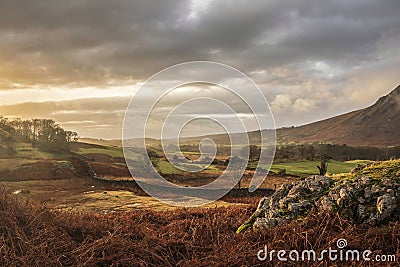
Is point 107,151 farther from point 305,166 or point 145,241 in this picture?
point 145,241

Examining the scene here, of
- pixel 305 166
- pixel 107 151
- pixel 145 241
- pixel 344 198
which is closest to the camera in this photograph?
pixel 145 241

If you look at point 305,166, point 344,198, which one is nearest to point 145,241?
point 344,198

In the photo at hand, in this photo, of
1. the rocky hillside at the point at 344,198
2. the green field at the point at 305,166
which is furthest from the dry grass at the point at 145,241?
the green field at the point at 305,166

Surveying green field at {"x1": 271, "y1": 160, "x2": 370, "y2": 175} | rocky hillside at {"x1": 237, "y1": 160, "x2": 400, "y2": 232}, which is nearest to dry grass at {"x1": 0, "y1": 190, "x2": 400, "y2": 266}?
rocky hillside at {"x1": 237, "y1": 160, "x2": 400, "y2": 232}

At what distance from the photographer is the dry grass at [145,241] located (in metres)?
7.82

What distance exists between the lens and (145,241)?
897 cm

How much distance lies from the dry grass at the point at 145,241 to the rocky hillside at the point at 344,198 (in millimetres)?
365

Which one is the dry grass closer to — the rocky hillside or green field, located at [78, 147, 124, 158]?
the rocky hillside

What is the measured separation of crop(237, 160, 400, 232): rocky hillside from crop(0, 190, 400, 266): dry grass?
1.20 ft

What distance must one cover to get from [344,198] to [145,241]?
5.17 metres

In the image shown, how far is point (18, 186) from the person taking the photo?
2038cm

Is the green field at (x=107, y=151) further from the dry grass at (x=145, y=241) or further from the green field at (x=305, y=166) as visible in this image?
the dry grass at (x=145, y=241)

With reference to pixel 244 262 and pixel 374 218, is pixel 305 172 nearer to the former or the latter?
pixel 374 218

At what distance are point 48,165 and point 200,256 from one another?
18014mm
